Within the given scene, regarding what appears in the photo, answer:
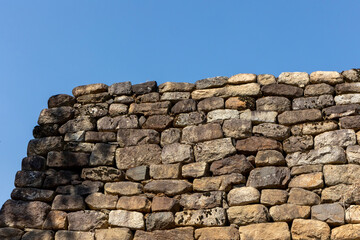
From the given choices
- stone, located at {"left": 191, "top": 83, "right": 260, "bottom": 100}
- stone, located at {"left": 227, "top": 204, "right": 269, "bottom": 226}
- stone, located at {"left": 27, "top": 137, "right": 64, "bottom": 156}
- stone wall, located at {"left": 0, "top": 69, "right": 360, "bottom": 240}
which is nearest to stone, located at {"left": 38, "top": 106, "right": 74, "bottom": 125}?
stone wall, located at {"left": 0, "top": 69, "right": 360, "bottom": 240}

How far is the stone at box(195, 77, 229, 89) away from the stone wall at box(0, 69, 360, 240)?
0.01 metres

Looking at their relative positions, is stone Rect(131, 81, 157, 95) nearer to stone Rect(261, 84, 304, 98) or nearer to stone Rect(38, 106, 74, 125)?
stone Rect(38, 106, 74, 125)

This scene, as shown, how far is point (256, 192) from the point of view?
5.77m

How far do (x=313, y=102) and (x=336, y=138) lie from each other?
569 millimetres

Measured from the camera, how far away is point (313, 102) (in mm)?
6215

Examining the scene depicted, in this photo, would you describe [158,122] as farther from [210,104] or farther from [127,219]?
[127,219]

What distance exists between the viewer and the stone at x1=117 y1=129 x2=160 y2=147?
6477 millimetres

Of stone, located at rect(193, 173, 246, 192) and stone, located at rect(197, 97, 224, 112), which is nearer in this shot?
stone, located at rect(193, 173, 246, 192)

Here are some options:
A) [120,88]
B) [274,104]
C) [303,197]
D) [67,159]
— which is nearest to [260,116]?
[274,104]

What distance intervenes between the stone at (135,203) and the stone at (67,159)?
747 mm

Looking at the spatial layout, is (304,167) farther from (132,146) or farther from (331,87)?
(132,146)

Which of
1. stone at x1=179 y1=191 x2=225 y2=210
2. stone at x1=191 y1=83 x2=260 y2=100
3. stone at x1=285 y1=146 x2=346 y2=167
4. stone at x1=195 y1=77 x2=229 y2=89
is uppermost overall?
stone at x1=195 y1=77 x2=229 y2=89

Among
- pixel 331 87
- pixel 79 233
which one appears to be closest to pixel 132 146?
pixel 79 233

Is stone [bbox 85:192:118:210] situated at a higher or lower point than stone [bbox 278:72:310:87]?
lower
